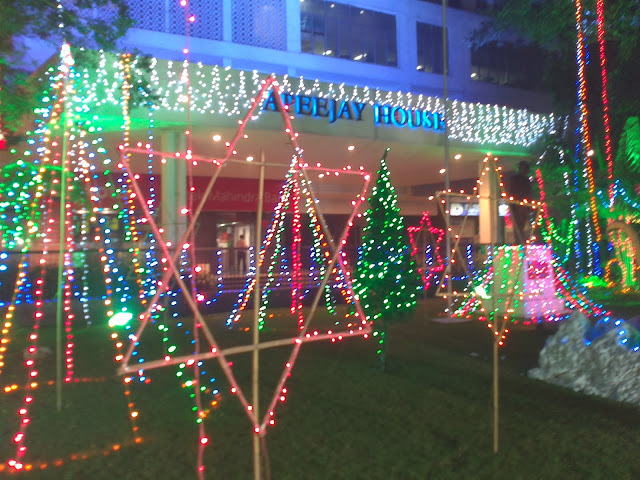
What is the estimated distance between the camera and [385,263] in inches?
285

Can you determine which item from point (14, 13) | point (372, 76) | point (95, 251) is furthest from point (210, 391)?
point (372, 76)

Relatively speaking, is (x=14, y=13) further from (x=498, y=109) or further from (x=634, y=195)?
(x=498, y=109)

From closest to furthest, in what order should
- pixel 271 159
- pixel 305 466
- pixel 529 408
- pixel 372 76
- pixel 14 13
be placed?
pixel 305 466
pixel 529 408
pixel 14 13
pixel 271 159
pixel 372 76

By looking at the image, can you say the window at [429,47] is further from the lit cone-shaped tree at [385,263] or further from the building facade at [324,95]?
the lit cone-shaped tree at [385,263]

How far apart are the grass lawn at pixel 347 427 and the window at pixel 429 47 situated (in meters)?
19.2

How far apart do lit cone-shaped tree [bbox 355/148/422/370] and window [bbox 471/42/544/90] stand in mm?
21245

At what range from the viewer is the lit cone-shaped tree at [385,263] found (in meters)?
7.23

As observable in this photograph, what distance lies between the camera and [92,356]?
8547 mm

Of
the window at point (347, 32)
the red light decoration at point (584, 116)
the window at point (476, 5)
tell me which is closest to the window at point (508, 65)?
the window at point (476, 5)

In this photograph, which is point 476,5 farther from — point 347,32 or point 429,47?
point 347,32

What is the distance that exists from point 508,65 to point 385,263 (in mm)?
23590

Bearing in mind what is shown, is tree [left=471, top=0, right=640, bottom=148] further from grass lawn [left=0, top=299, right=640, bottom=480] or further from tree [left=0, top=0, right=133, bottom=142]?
tree [left=0, top=0, right=133, bottom=142]

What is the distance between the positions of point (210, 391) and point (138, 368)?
4004mm

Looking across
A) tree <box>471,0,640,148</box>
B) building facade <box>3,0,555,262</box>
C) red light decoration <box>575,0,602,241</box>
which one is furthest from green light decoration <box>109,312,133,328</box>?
tree <box>471,0,640,148</box>
